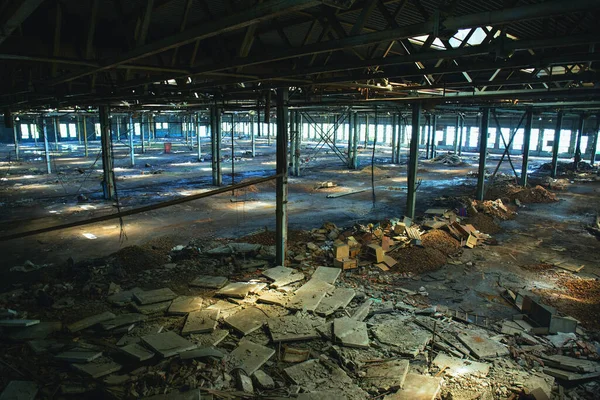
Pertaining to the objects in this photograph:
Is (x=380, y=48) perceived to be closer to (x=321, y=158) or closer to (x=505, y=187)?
(x=505, y=187)

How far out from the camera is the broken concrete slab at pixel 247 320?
7355 millimetres

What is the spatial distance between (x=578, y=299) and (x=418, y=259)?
3740mm

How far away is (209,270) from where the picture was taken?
10.5m

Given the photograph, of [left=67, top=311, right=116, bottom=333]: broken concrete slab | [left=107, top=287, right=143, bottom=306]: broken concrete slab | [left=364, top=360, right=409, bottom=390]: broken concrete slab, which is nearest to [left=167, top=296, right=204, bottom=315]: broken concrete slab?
[left=107, top=287, right=143, bottom=306]: broken concrete slab

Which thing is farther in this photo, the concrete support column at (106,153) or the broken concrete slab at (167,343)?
the concrete support column at (106,153)

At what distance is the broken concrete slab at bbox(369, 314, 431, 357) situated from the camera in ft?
22.6

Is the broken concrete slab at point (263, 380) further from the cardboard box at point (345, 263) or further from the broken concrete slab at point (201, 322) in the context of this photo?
the cardboard box at point (345, 263)

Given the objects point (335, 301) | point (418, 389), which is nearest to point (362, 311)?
point (335, 301)

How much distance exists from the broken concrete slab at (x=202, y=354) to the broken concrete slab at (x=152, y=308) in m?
1.96

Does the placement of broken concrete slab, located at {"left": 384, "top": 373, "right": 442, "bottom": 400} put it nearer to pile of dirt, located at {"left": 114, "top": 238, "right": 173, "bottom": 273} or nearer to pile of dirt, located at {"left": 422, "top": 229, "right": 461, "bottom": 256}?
pile of dirt, located at {"left": 422, "top": 229, "right": 461, "bottom": 256}

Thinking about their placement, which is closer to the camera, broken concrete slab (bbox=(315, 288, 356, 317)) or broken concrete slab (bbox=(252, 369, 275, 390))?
broken concrete slab (bbox=(252, 369, 275, 390))

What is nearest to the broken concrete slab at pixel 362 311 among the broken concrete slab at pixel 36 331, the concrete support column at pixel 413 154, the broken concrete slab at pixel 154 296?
the broken concrete slab at pixel 154 296

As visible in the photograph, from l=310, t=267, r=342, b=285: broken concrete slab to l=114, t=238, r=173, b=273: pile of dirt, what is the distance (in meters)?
4.23

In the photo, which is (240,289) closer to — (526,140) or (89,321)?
(89,321)
